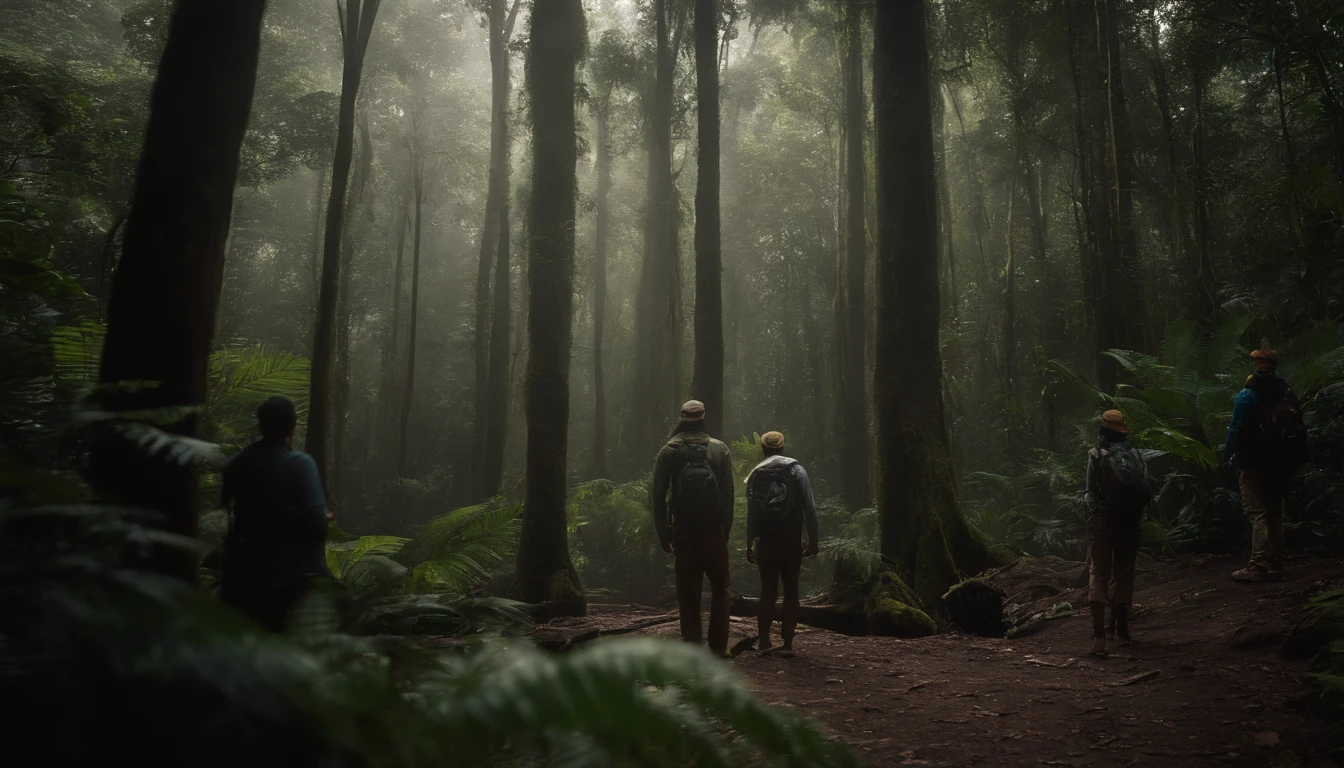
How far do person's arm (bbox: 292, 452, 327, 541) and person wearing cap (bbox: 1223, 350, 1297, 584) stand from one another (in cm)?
779

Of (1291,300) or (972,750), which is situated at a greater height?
(1291,300)

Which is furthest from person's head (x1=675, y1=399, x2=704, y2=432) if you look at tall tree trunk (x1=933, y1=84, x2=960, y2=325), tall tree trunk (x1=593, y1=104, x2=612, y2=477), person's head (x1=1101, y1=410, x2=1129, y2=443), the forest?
tall tree trunk (x1=593, y1=104, x2=612, y2=477)

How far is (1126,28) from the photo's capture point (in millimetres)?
19688

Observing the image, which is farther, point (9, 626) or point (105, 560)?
point (105, 560)

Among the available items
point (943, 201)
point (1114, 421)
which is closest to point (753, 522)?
point (1114, 421)

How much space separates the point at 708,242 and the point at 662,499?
6.81 m

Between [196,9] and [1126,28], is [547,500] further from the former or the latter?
[1126,28]

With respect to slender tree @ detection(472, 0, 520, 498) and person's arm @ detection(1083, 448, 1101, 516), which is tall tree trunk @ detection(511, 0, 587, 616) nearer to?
person's arm @ detection(1083, 448, 1101, 516)

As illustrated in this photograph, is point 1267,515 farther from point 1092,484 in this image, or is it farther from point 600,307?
point 600,307

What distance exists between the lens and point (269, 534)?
12.1 feet

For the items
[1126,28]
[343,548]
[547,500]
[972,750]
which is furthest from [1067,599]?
[1126,28]

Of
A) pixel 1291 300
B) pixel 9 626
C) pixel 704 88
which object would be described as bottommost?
pixel 9 626

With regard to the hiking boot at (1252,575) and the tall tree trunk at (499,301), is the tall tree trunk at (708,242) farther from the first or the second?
the tall tree trunk at (499,301)

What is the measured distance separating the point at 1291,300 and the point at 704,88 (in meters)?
11.1
